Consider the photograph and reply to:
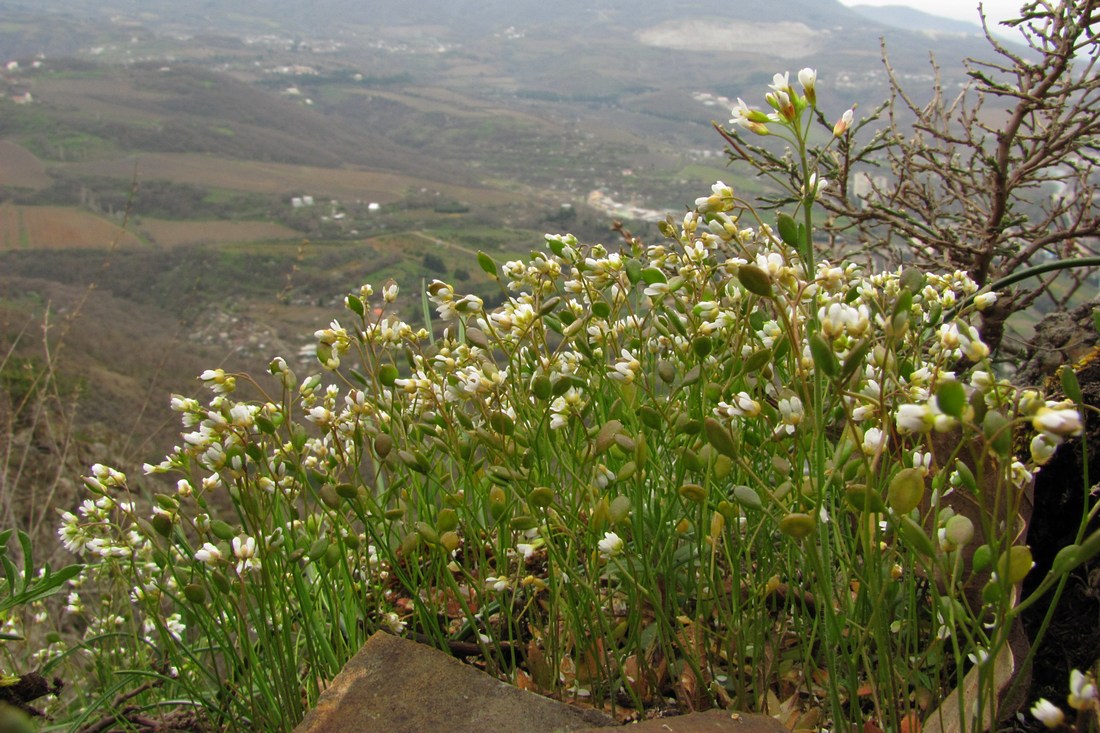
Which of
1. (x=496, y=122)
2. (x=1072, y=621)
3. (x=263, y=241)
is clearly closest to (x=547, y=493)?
(x=1072, y=621)

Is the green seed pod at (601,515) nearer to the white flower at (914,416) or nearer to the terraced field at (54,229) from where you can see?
the white flower at (914,416)

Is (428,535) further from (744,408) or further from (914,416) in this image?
(914,416)

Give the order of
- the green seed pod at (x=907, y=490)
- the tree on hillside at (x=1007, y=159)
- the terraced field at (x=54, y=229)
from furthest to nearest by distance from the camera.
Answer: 1. the terraced field at (x=54, y=229)
2. the tree on hillside at (x=1007, y=159)
3. the green seed pod at (x=907, y=490)

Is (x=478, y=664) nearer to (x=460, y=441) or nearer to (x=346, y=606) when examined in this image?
(x=346, y=606)

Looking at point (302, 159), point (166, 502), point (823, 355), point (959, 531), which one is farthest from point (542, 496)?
point (302, 159)

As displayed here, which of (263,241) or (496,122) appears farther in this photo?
(496,122)

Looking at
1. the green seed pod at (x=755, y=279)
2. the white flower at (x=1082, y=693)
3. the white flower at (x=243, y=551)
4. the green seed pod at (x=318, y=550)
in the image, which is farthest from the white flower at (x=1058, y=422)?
the white flower at (x=243, y=551)
